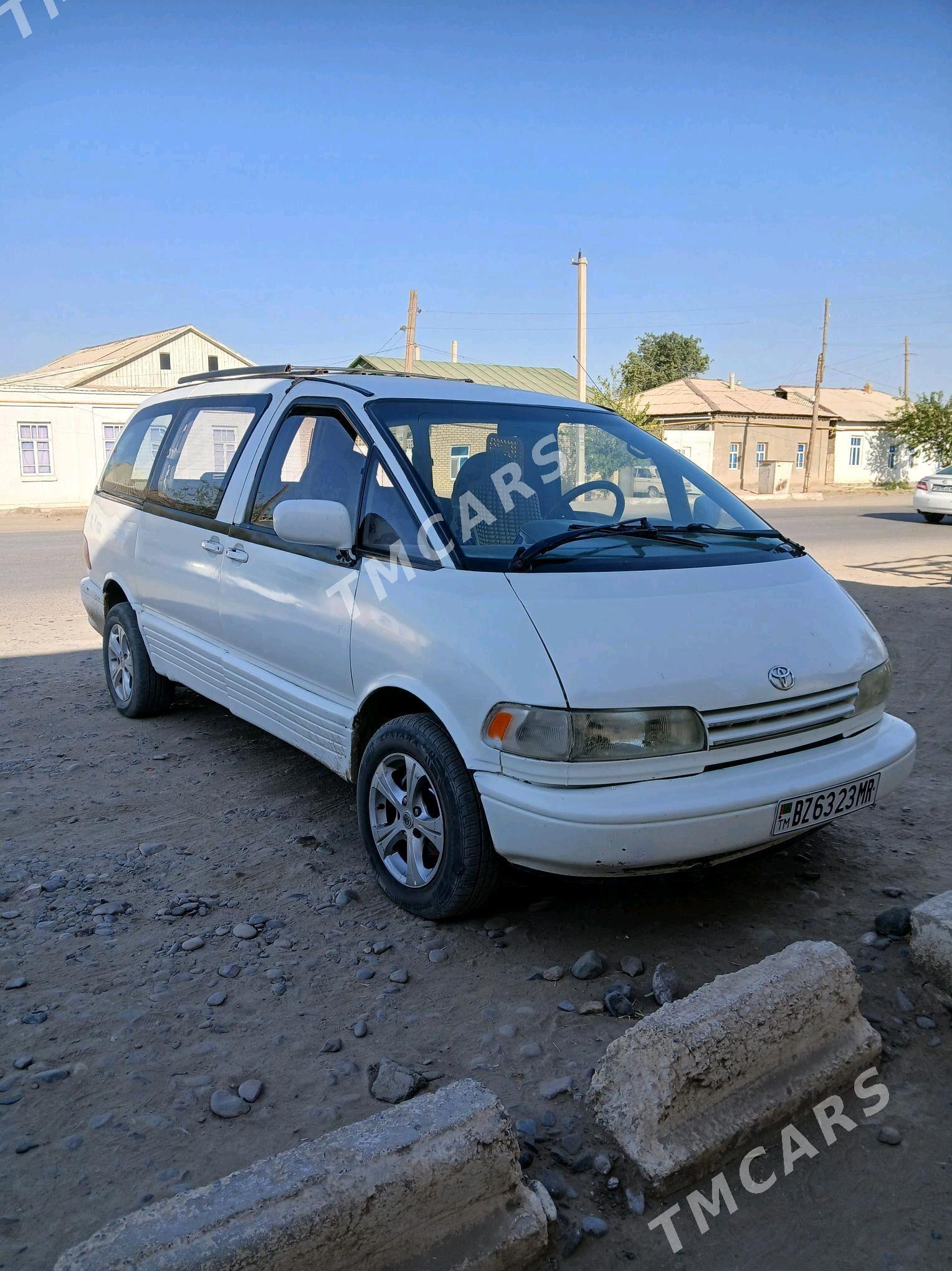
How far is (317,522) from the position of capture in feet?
11.6

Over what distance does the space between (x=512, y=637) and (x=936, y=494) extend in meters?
20.8

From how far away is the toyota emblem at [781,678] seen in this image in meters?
3.03

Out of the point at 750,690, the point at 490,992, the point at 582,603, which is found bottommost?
the point at 490,992

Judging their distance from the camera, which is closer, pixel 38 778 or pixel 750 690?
pixel 750 690

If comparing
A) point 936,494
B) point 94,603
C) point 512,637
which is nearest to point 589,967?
point 512,637

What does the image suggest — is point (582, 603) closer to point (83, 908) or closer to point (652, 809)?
point (652, 809)

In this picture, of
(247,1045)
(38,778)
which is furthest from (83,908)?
(38,778)

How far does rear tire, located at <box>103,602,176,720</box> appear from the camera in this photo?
18.3 feet

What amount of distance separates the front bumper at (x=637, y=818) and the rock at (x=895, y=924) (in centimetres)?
62

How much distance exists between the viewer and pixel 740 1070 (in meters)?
2.39

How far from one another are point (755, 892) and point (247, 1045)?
6.41 ft

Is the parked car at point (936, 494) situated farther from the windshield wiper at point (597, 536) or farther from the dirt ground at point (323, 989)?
the windshield wiper at point (597, 536)

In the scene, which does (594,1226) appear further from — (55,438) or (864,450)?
(864,450)

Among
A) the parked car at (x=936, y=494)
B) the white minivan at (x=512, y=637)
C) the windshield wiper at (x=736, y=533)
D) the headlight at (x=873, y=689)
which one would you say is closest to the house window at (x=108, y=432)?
the parked car at (x=936, y=494)
